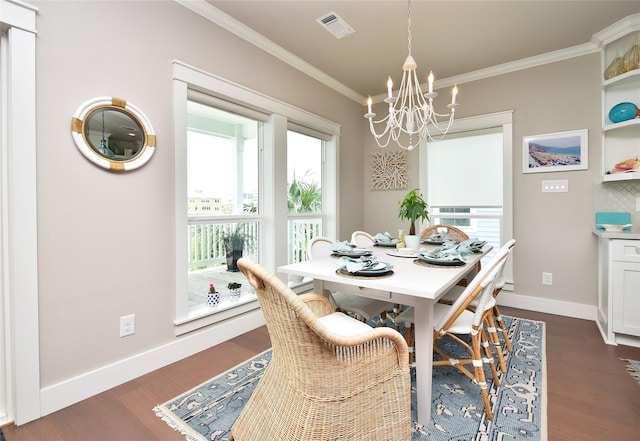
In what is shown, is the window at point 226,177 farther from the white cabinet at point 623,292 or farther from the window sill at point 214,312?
the white cabinet at point 623,292

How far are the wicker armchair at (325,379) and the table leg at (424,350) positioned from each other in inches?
10.4

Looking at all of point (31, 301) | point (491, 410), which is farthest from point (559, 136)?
point (31, 301)

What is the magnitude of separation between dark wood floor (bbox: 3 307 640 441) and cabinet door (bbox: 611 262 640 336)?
0.58ft

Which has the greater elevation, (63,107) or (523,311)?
(63,107)

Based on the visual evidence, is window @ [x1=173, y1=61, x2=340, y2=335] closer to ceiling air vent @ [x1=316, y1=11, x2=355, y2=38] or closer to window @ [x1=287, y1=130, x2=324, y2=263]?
window @ [x1=287, y1=130, x2=324, y2=263]

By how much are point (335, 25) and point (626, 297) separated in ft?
10.6

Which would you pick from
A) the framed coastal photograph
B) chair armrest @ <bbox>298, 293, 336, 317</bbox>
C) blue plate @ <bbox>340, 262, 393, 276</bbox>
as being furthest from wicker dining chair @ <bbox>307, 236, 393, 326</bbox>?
the framed coastal photograph

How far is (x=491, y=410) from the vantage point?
165 centimetres

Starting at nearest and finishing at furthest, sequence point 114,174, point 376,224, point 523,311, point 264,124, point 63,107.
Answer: point 63,107
point 114,174
point 264,124
point 523,311
point 376,224

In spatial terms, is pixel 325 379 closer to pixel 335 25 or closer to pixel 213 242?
pixel 213 242

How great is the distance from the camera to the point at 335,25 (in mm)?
2613

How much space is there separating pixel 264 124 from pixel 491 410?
2853 millimetres

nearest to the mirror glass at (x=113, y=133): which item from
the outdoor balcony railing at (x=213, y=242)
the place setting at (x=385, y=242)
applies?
the outdoor balcony railing at (x=213, y=242)

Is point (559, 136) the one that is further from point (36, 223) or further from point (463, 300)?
point (36, 223)
